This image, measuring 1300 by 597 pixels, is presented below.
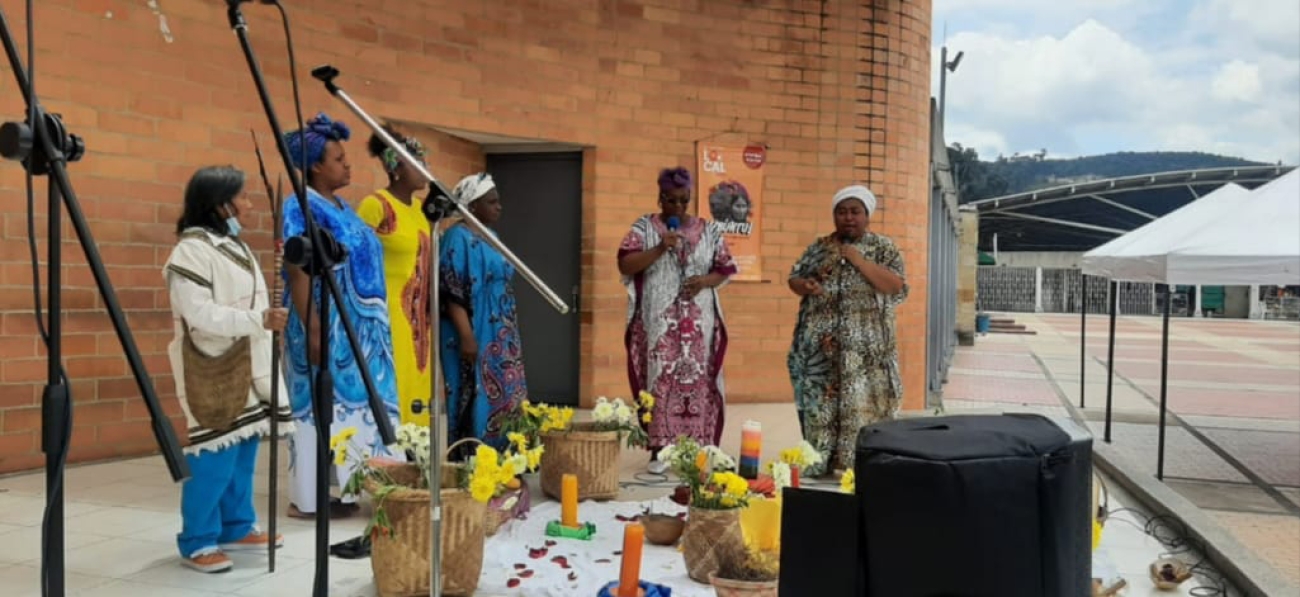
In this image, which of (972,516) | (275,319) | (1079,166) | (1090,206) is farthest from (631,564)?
(1079,166)

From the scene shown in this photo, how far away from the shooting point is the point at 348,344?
3939mm

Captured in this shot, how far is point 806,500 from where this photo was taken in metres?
1.75

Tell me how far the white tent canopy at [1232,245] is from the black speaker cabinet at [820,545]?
471cm

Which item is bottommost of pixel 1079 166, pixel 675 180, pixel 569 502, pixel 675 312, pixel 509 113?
pixel 569 502

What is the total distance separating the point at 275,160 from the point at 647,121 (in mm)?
2914

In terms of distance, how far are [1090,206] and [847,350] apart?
34.8 metres

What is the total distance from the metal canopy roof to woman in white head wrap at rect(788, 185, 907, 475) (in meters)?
27.5

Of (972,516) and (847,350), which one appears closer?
(972,516)

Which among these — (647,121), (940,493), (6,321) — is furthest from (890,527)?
(647,121)

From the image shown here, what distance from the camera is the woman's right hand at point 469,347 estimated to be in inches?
183

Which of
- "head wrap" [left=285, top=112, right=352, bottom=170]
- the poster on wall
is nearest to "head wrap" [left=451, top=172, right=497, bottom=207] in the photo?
"head wrap" [left=285, top=112, right=352, bottom=170]

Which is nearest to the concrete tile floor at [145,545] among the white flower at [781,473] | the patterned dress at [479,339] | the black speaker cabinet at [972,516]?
the patterned dress at [479,339]

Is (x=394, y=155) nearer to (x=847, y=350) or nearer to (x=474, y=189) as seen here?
(x=474, y=189)

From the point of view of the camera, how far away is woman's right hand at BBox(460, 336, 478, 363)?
183 inches
